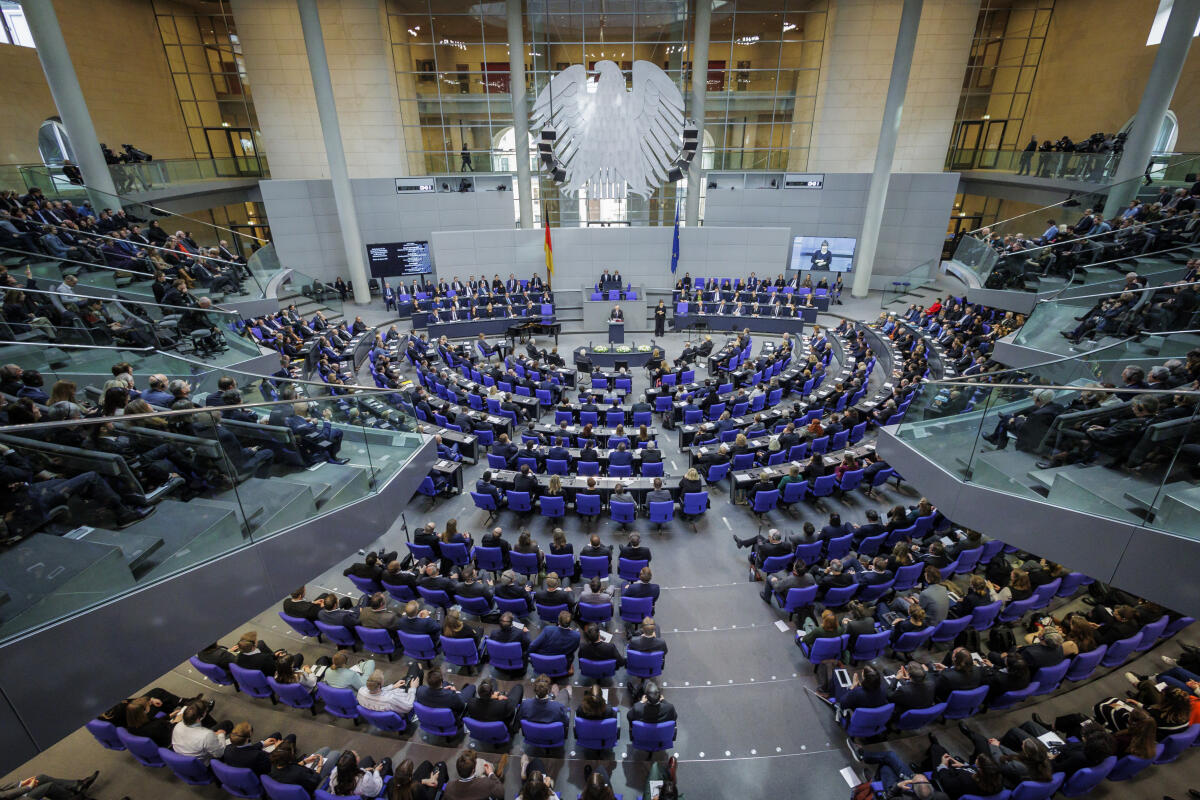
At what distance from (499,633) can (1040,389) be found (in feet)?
23.0

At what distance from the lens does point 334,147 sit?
21984 millimetres

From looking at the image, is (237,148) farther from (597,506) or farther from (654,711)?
(654,711)

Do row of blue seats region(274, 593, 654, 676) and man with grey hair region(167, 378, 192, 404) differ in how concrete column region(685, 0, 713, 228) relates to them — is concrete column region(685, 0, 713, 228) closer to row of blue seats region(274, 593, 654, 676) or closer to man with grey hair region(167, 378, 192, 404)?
row of blue seats region(274, 593, 654, 676)

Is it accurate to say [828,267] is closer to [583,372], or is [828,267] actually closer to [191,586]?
[583,372]

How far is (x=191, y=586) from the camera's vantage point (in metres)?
4.57

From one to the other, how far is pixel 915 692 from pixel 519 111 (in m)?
24.3

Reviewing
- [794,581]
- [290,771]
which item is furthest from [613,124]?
[290,771]

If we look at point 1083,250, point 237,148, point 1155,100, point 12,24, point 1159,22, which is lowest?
point 1083,250

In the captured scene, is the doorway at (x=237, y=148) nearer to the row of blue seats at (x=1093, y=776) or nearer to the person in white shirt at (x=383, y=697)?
the person in white shirt at (x=383, y=697)

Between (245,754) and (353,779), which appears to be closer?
(353,779)

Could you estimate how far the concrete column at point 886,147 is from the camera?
20.0 metres

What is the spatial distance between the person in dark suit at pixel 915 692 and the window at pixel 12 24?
27.8 metres

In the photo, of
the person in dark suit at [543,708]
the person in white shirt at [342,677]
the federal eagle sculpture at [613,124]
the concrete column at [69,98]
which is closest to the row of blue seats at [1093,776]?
the person in dark suit at [543,708]

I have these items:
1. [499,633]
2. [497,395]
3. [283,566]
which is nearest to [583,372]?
[497,395]
